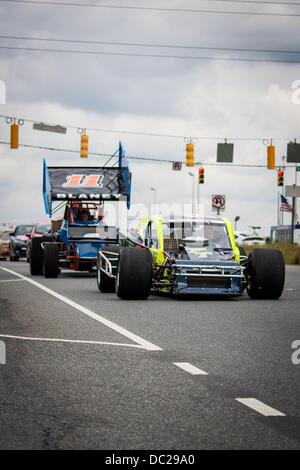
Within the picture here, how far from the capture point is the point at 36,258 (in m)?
22.9

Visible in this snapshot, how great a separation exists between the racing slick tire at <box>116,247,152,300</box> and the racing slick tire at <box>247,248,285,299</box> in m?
1.89

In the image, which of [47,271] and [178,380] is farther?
[47,271]

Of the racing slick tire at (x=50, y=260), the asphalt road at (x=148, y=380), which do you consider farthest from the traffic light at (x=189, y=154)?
the asphalt road at (x=148, y=380)

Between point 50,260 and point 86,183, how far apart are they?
2.88 meters

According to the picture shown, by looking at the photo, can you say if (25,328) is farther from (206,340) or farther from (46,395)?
(46,395)

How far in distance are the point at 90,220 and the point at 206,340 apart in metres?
15.2

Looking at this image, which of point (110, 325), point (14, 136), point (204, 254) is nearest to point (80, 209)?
point (204, 254)

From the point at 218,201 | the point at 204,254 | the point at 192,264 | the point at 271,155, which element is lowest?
the point at 192,264

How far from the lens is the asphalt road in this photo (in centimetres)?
467

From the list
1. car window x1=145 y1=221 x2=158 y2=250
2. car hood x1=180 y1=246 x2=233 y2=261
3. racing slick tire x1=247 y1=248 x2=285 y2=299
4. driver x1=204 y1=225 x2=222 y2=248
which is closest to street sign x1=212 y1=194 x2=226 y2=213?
car window x1=145 y1=221 x2=158 y2=250

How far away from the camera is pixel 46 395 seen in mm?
5754

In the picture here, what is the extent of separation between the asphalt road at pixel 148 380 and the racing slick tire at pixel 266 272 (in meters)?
2.30

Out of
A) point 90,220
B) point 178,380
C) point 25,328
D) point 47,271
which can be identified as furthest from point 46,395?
point 90,220

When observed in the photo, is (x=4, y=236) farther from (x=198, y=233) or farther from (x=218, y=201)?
(x=198, y=233)
